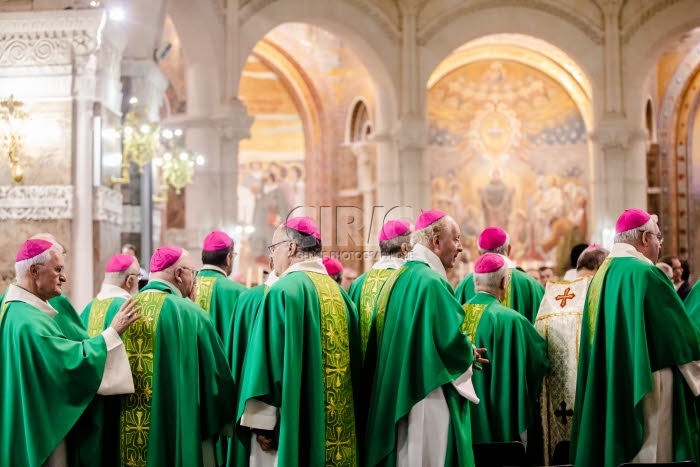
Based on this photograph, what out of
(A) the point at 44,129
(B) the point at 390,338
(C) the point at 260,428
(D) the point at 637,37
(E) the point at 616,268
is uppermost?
(D) the point at 637,37

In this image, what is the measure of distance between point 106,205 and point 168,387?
16.9ft

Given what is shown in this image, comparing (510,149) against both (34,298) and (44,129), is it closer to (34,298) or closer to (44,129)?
(44,129)

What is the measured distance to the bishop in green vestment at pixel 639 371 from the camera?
4645 millimetres

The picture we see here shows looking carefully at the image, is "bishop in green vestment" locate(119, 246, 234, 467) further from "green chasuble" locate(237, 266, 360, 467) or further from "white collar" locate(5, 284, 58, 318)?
"white collar" locate(5, 284, 58, 318)

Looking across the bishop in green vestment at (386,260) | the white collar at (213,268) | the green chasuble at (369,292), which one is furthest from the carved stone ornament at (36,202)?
the bishop in green vestment at (386,260)

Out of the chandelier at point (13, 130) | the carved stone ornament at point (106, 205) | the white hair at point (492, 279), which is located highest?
the chandelier at point (13, 130)

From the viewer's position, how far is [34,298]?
430cm

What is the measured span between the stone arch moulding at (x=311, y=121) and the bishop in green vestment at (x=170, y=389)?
53.2 feet

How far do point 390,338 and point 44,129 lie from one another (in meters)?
5.77

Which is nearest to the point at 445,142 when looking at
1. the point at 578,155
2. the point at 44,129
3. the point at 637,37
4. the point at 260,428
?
the point at 578,155

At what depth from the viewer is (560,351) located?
578 centimetres

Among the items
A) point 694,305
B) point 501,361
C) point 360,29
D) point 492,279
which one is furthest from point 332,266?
point 360,29

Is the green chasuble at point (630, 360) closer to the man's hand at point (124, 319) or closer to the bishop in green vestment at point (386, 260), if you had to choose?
the bishop in green vestment at point (386, 260)

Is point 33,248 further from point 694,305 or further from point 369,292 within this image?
point 694,305
